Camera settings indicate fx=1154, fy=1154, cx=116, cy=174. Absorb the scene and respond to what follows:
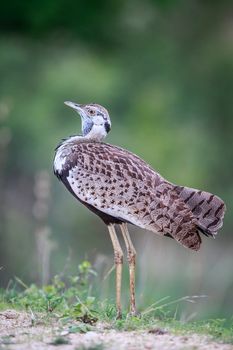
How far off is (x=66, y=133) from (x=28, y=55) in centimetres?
342

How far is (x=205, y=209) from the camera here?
631 cm

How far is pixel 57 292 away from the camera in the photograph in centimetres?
692

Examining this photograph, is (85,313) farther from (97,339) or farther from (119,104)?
(119,104)

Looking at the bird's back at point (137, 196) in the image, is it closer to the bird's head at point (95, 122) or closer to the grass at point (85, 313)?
the bird's head at point (95, 122)

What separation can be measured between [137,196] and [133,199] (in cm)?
3

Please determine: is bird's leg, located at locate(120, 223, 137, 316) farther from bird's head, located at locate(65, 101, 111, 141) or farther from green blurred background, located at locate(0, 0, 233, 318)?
green blurred background, located at locate(0, 0, 233, 318)

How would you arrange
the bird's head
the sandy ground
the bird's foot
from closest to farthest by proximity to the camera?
1. the sandy ground
2. the bird's foot
3. the bird's head

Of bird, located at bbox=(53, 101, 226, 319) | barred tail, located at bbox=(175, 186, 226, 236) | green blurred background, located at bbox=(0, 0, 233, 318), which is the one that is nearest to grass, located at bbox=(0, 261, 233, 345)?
bird, located at bbox=(53, 101, 226, 319)

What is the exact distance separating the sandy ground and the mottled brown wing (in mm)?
738

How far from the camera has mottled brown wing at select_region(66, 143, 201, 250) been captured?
6.22m

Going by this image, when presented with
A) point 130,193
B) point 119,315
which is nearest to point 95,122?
point 130,193

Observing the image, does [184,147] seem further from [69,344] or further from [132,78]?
[69,344]

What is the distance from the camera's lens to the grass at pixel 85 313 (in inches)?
221

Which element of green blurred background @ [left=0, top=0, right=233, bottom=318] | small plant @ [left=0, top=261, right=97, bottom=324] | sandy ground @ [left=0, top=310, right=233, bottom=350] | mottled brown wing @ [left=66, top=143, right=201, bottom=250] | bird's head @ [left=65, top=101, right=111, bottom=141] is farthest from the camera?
green blurred background @ [left=0, top=0, right=233, bottom=318]
